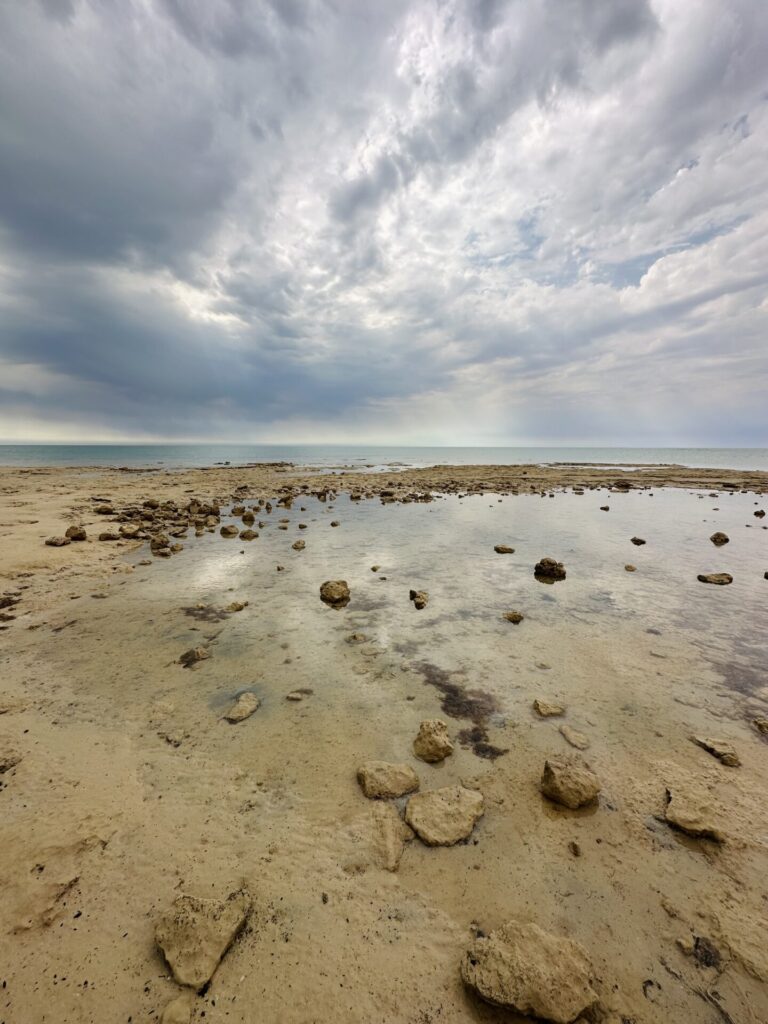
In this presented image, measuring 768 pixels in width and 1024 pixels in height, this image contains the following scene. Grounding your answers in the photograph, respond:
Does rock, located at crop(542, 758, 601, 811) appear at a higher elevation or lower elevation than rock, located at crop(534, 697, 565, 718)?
higher

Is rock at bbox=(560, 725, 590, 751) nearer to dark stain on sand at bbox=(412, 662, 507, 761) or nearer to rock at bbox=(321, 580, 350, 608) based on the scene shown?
dark stain on sand at bbox=(412, 662, 507, 761)

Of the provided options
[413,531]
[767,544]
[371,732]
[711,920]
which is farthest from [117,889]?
[767,544]

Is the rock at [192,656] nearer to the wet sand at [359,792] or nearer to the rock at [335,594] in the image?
the wet sand at [359,792]

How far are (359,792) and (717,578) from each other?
32.4 feet

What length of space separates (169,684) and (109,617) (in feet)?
9.79

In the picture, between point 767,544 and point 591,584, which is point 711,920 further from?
point 767,544

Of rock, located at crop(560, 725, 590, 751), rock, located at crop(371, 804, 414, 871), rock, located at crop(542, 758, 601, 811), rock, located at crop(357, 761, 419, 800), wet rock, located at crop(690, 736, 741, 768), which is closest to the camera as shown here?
rock, located at crop(371, 804, 414, 871)

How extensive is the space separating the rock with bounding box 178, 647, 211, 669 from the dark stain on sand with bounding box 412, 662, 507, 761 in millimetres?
3191

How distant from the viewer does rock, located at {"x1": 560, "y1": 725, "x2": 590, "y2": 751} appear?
4195 millimetres

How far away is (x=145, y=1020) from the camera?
2.11 m

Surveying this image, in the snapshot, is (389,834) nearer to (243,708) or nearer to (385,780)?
(385,780)

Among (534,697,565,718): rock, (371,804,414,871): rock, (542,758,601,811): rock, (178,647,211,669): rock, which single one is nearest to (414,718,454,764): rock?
(371,804,414,871): rock

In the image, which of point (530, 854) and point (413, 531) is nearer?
point (530, 854)

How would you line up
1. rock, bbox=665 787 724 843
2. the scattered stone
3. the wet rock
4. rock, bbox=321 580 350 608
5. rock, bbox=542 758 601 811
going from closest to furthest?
rock, bbox=665 787 724 843 < rock, bbox=542 758 601 811 < the wet rock < rock, bbox=321 580 350 608 < the scattered stone
